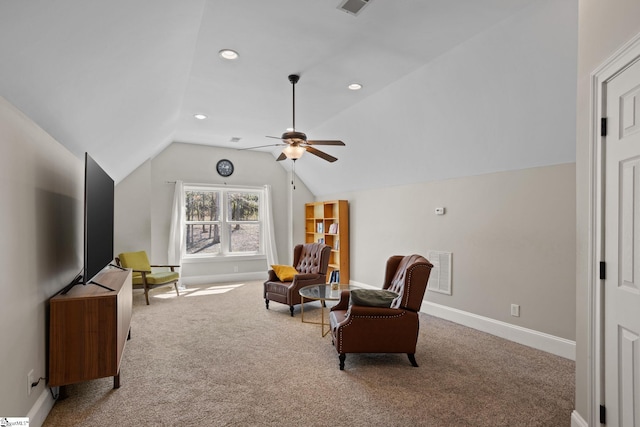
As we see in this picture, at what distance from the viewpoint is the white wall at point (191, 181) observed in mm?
6293

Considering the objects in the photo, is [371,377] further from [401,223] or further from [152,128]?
[152,128]

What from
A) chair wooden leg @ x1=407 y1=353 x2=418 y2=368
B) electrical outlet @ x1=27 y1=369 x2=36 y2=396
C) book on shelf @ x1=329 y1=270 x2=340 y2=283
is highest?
electrical outlet @ x1=27 y1=369 x2=36 y2=396

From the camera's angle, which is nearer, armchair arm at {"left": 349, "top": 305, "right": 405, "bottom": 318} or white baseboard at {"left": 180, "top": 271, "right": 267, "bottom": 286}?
armchair arm at {"left": 349, "top": 305, "right": 405, "bottom": 318}

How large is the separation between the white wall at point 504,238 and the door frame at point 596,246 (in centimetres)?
167

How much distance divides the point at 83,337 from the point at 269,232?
510 cm

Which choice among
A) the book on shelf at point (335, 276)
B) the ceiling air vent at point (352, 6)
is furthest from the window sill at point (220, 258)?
the ceiling air vent at point (352, 6)

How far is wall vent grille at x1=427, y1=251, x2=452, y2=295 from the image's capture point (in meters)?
4.57

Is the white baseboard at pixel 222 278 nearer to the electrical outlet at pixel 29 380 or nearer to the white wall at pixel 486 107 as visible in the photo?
the white wall at pixel 486 107

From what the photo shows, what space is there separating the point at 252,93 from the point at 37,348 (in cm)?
321

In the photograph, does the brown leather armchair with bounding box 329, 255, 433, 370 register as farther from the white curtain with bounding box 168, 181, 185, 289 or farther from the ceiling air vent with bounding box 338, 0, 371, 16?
the white curtain with bounding box 168, 181, 185, 289

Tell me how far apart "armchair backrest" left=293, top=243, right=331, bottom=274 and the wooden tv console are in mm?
3002

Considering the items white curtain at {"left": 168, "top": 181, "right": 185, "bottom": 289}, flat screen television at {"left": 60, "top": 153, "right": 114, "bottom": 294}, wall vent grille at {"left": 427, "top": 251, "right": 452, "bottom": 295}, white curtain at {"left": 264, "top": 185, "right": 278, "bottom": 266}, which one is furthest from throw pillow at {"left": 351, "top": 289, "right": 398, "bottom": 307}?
white curtain at {"left": 168, "top": 181, "right": 185, "bottom": 289}

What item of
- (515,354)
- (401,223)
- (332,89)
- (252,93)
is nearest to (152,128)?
(252,93)

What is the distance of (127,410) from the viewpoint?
2.41 m
